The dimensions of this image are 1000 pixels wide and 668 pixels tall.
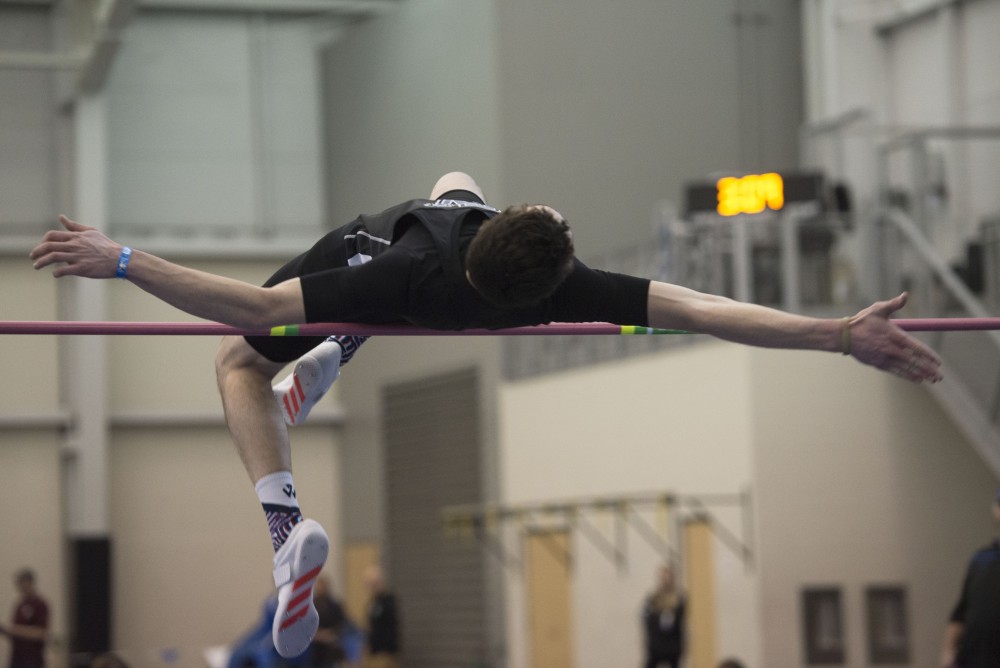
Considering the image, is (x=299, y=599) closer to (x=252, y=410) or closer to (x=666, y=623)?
(x=252, y=410)

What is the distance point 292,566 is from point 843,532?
7.84 meters

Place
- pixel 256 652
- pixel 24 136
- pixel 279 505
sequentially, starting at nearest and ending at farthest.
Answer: pixel 279 505, pixel 256 652, pixel 24 136

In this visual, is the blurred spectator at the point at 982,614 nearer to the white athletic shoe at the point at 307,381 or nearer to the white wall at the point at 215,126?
the white athletic shoe at the point at 307,381

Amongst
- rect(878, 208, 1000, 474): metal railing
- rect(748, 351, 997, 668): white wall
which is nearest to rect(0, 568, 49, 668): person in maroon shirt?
rect(748, 351, 997, 668): white wall

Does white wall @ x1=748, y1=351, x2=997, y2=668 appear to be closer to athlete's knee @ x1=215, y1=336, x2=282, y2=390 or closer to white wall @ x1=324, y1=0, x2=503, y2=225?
white wall @ x1=324, y1=0, x2=503, y2=225

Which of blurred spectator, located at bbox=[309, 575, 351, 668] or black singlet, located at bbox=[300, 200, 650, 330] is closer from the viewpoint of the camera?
black singlet, located at bbox=[300, 200, 650, 330]

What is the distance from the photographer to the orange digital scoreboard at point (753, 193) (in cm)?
1098

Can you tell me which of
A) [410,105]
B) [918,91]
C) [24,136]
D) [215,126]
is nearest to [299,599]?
[918,91]

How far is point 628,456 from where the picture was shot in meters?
12.7

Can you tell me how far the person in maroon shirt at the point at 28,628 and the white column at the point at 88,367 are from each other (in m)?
4.60

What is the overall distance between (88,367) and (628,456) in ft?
21.0

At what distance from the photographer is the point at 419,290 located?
3.75 m

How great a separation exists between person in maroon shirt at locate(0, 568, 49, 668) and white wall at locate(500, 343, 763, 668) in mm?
4064

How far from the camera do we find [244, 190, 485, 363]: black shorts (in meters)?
4.00
